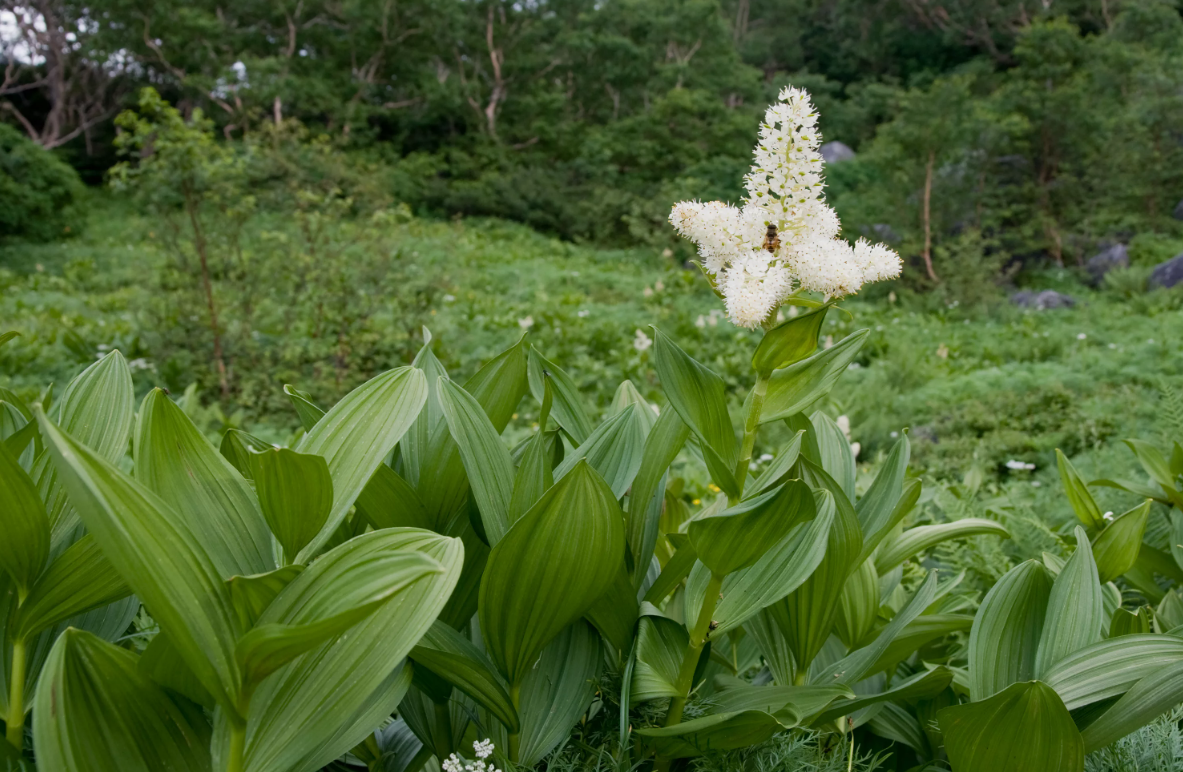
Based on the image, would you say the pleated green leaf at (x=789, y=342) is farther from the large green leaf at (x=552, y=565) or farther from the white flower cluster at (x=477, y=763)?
the white flower cluster at (x=477, y=763)

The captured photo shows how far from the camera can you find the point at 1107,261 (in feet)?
34.0

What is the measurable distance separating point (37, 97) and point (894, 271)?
23.5 metres

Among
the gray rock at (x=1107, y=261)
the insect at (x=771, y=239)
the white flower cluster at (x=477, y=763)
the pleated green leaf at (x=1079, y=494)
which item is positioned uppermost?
the insect at (x=771, y=239)

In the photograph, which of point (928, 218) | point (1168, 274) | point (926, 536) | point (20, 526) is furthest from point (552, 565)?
point (928, 218)

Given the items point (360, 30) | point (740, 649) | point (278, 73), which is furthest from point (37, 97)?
point (740, 649)

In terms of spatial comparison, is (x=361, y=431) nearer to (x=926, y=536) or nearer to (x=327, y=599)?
(x=327, y=599)

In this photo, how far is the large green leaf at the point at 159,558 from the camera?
0.50 meters

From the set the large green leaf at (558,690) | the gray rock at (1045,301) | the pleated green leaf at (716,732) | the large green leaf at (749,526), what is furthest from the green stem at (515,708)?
the gray rock at (1045,301)

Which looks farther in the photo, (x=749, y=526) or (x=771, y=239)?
(x=771, y=239)

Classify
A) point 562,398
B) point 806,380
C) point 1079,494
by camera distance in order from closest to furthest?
point 806,380, point 562,398, point 1079,494

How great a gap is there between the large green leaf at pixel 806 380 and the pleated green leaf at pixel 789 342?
0.04ft

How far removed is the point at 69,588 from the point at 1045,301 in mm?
10095

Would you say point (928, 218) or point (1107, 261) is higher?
point (928, 218)

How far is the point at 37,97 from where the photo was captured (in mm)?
18906
